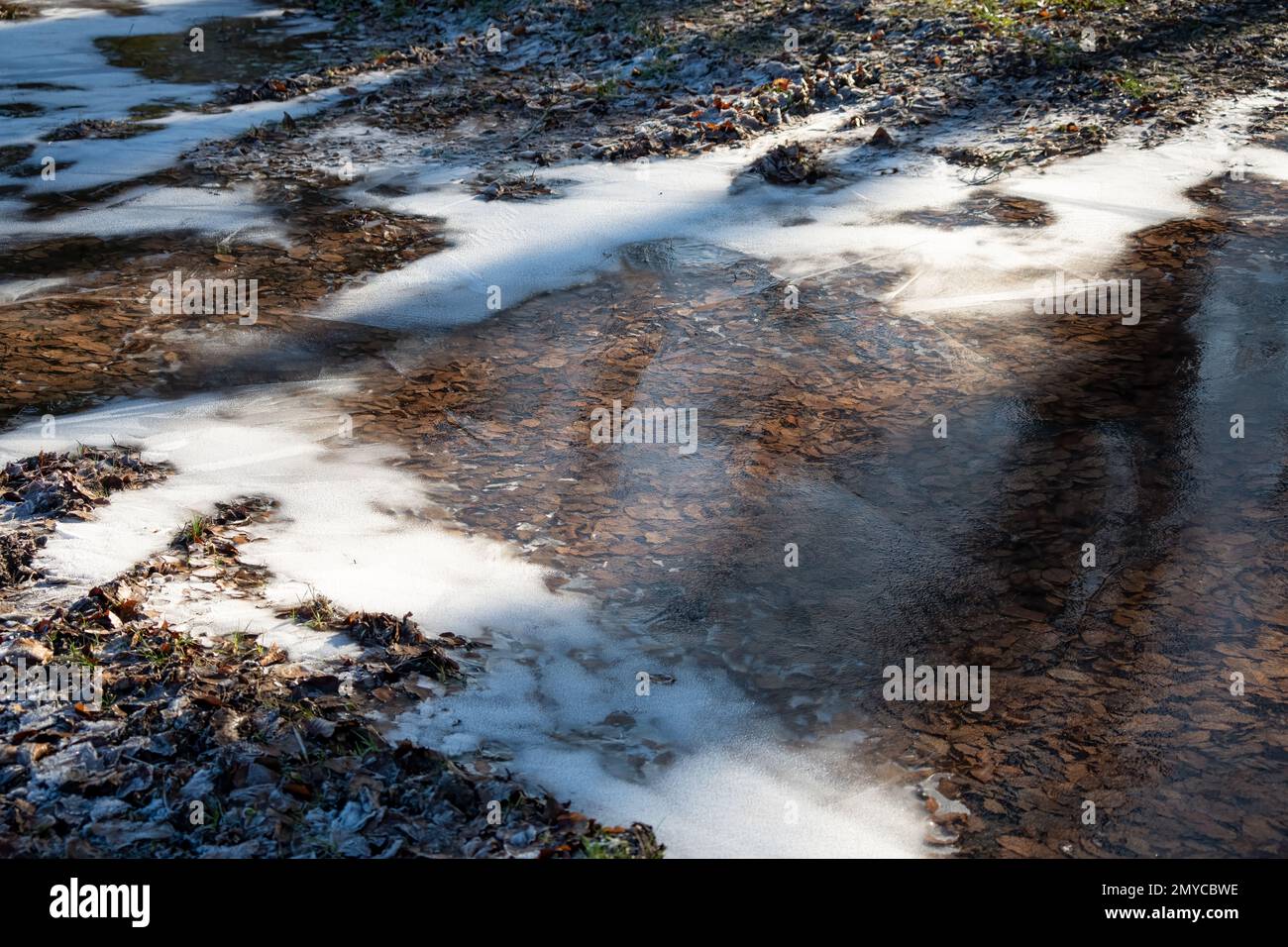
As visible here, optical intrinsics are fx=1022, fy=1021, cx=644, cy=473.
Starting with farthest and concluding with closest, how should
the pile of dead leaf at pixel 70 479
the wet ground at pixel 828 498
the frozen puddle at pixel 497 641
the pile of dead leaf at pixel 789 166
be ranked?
the pile of dead leaf at pixel 789 166, the pile of dead leaf at pixel 70 479, the wet ground at pixel 828 498, the frozen puddle at pixel 497 641

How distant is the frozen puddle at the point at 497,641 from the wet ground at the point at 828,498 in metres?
0.02

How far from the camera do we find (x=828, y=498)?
14.9ft

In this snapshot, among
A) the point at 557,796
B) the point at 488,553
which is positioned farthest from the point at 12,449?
the point at 557,796

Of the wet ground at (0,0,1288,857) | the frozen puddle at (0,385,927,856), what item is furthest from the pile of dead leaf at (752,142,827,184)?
the frozen puddle at (0,385,927,856)

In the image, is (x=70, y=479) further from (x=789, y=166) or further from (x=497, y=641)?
(x=789, y=166)

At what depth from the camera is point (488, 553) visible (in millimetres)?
4234

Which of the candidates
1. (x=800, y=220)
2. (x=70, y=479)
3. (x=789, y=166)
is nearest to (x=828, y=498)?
(x=70, y=479)

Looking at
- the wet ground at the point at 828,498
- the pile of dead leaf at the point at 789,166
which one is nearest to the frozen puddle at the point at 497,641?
the wet ground at the point at 828,498

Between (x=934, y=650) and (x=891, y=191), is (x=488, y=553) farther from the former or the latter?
(x=891, y=191)

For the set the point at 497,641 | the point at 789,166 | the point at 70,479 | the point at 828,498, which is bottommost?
the point at 497,641

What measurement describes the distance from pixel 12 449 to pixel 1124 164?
25.4 feet

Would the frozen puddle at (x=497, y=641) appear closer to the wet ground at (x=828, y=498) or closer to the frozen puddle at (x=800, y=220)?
the wet ground at (x=828, y=498)

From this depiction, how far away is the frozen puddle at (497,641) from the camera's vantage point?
3.06 meters

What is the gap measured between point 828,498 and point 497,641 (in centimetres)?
166
